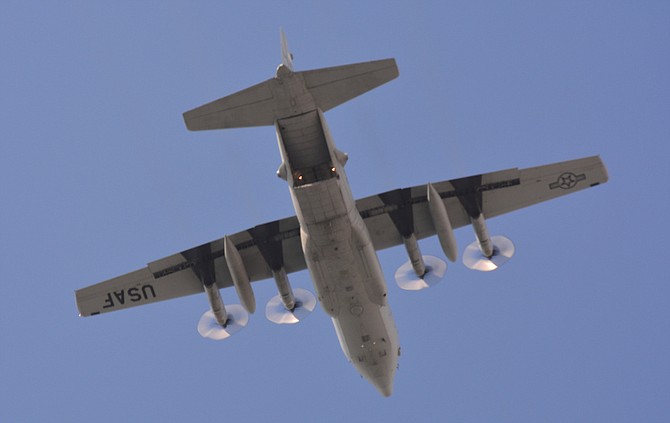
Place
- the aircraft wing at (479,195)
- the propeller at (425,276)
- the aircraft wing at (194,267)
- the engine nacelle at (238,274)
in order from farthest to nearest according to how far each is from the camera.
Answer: the aircraft wing at (194,267) → the propeller at (425,276) → the aircraft wing at (479,195) → the engine nacelle at (238,274)

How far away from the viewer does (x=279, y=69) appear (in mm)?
31562

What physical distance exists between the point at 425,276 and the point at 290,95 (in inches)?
385

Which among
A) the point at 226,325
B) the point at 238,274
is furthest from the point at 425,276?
the point at 226,325

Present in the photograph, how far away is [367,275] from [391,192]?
14.0 ft

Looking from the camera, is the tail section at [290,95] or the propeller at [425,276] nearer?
the tail section at [290,95]

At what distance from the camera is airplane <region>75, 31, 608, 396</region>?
32344 millimetres

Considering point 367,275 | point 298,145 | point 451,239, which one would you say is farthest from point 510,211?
point 298,145

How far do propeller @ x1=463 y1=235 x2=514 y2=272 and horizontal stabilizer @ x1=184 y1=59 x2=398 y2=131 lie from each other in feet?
28.1

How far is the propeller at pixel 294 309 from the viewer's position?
37.6 metres

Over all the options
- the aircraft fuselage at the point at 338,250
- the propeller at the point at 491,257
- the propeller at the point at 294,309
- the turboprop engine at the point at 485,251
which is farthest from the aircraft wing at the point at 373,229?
the aircraft fuselage at the point at 338,250

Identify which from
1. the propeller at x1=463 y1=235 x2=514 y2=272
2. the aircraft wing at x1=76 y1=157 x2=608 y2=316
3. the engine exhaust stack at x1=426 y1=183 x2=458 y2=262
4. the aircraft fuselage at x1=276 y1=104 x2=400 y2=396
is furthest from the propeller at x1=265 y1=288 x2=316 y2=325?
the propeller at x1=463 y1=235 x2=514 y2=272

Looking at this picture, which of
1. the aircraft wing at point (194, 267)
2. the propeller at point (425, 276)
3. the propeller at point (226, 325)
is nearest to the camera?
the propeller at point (425, 276)

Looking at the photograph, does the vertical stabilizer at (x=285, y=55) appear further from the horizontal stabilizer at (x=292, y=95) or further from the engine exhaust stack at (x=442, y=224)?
the engine exhaust stack at (x=442, y=224)

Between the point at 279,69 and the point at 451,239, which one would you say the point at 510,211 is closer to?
the point at 451,239
